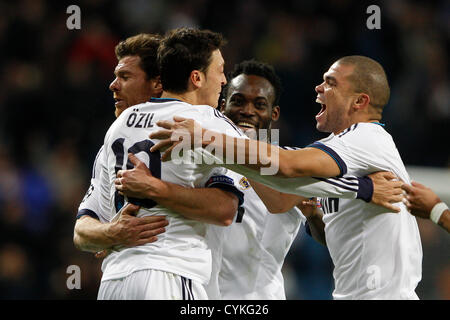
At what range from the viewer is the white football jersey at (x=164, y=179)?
11.3 feet

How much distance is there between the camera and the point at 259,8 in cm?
1045

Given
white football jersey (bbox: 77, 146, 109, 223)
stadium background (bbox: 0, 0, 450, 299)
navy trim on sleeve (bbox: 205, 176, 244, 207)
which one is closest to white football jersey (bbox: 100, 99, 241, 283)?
navy trim on sleeve (bbox: 205, 176, 244, 207)

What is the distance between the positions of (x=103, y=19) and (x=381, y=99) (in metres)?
5.99

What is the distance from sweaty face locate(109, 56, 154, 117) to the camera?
14.1ft

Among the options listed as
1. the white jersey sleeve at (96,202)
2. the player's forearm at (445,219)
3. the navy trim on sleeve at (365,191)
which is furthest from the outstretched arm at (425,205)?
the white jersey sleeve at (96,202)

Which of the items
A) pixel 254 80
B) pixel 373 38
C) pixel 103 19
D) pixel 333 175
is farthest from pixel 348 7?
pixel 333 175

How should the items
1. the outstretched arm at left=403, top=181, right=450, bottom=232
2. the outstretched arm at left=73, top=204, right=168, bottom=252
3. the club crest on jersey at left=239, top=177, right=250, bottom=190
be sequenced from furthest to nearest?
the club crest on jersey at left=239, top=177, right=250, bottom=190, the outstretched arm at left=403, top=181, right=450, bottom=232, the outstretched arm at left=73, top=204, right=168, bottom=252

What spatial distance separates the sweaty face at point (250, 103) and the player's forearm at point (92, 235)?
1.64 m

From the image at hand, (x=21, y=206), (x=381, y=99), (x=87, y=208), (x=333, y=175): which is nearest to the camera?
(x=333, y=175)

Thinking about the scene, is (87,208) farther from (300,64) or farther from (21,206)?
(300,64)

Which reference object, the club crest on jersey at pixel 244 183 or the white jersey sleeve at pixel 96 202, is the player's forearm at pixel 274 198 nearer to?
the club crest on jersey at pixel 244 183

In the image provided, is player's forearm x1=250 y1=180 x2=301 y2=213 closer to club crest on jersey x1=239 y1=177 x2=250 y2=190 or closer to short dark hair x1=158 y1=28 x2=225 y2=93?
club crest on jersey x1=239 y1=177 x2=250 y2=190

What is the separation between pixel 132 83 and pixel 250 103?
3.96 ft
